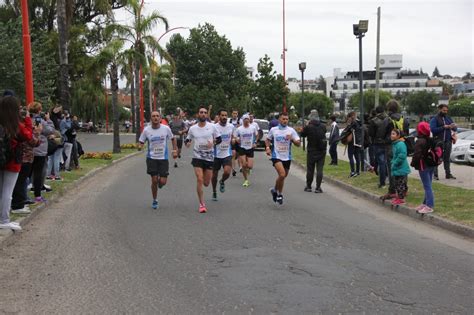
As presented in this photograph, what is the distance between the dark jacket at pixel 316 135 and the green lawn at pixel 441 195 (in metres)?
1.45

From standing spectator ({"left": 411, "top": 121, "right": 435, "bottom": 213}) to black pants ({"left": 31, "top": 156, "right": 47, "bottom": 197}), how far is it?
23.0 feet

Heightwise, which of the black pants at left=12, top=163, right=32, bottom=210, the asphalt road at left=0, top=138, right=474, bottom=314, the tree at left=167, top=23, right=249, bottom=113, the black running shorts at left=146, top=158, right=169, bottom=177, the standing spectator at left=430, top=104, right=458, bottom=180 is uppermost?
the tree at left=167, top=23, right=249, bottom=113

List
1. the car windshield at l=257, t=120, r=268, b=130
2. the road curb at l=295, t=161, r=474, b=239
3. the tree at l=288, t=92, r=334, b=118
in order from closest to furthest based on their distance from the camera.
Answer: the road curb at l=295, t=161, r=474, b=239, the car windshield at l=257, t=120, r=268, b=130, the tree at l=288, t=92, r=334, b=118

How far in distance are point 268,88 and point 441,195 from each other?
113ft

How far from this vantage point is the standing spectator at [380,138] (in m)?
12.7

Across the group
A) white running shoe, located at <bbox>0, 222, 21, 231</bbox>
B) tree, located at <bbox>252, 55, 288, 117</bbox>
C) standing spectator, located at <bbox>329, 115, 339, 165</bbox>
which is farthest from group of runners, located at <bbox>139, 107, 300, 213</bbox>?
tree, located at <bbox>252, 55, 288, 117</bbox>

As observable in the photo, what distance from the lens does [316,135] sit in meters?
13.5

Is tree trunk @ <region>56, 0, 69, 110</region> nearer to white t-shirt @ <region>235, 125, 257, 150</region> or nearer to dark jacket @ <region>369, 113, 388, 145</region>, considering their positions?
white t-shirt @ <region>235, 125, 257, 150</region>

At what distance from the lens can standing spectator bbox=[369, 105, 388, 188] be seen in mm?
12672

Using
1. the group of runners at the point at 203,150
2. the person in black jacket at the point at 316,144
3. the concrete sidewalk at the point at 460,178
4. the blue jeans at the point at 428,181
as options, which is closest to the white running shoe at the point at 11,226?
the group of runners at the point at 203,150

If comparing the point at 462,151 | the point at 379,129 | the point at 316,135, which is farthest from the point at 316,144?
the point at 462,151

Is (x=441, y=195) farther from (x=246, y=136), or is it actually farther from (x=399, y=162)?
(x=246, y=136)

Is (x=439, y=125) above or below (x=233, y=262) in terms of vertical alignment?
above

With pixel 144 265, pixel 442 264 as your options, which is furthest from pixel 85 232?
pixel 442 264
